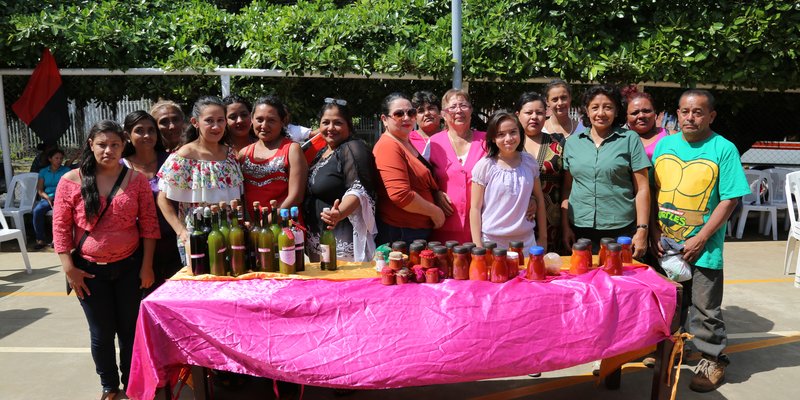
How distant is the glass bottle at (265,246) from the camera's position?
3.30m

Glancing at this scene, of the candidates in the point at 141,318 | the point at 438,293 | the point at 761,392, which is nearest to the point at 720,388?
the point at 761,392

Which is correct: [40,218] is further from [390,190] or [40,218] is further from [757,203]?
[757,203]

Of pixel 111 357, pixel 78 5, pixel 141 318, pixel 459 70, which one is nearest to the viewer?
pixel 141 318

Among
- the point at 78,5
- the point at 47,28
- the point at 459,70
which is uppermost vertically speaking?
the point at 78,5

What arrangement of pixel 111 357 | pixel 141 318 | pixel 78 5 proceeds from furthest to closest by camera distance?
1. pixel 78 5
2. pixel 111 357
3. pixel 141 318

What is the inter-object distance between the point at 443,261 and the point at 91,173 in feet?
6.86

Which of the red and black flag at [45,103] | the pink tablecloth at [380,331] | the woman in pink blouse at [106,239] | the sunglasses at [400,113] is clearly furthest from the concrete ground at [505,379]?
the red and black flag at [45,103]

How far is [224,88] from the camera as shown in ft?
24.4

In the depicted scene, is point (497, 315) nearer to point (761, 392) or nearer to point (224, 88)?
point (761, 392)

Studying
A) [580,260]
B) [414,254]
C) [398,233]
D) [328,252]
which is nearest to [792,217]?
[580,260]

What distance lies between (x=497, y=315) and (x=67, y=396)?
2755 mm

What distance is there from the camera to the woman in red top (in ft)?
12.7

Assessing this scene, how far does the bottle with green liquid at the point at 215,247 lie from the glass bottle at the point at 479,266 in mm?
1365

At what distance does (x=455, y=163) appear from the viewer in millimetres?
4027
